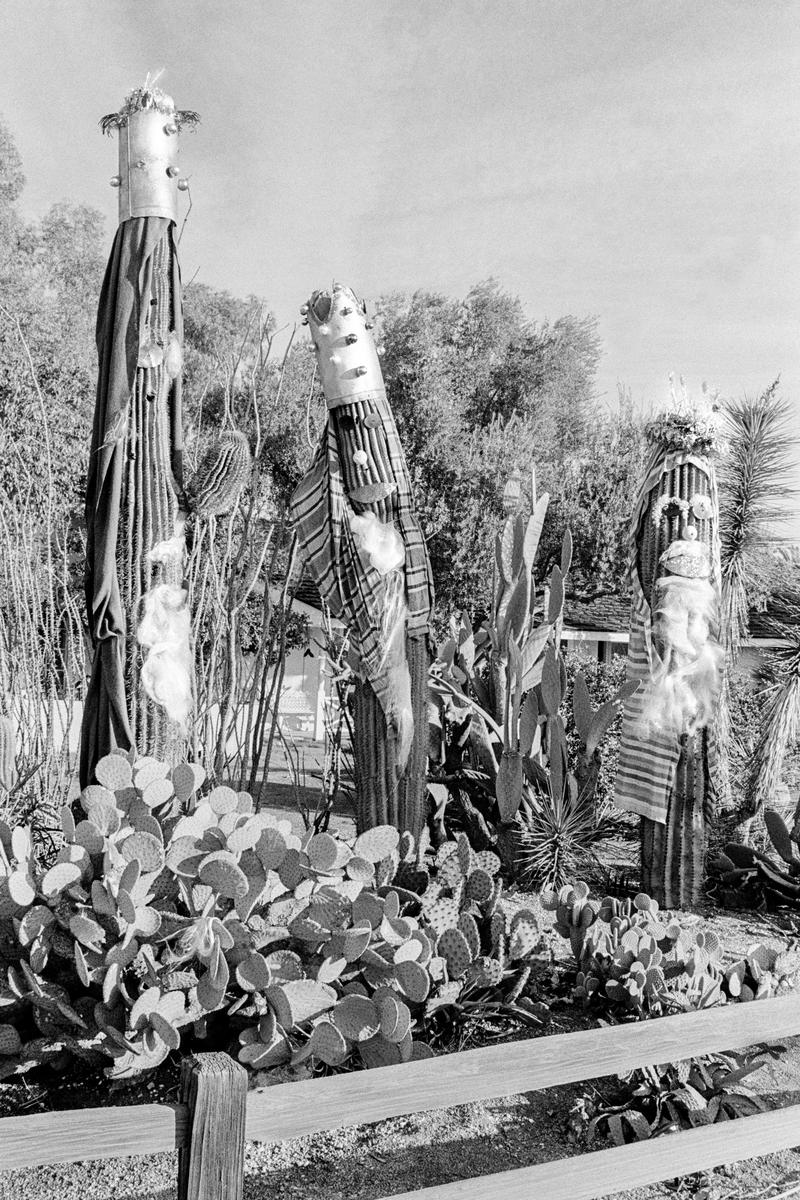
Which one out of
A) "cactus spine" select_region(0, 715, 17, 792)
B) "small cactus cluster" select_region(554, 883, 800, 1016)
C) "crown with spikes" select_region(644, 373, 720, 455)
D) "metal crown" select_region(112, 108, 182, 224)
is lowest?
"small cactus cluster" select_region(554, 883, 800, 1016)

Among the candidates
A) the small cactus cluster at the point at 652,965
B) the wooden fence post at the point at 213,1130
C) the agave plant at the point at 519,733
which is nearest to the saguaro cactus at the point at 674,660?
the agave plant at the point at 519,733

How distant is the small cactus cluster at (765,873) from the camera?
4.68 m

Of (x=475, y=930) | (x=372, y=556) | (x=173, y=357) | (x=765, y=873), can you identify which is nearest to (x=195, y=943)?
(x=475, y=930)

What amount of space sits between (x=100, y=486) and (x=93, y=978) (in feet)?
5.61

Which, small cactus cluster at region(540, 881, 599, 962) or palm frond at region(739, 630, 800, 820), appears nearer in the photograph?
small cactus cluster at region(540, 881, 599, 962)

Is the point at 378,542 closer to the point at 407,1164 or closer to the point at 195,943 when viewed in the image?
the point at 195,943

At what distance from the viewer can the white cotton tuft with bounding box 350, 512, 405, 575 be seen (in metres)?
3.70

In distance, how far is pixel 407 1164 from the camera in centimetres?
248

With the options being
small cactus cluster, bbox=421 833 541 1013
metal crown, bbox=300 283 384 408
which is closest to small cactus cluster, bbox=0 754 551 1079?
small cactus cluster, bbox=421 833 541 1013

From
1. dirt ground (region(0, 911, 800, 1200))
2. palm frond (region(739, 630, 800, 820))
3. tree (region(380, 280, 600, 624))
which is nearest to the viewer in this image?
dirt ground (region(0, 911, 800, 1200))

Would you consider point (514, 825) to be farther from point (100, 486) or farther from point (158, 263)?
point (158, 263)

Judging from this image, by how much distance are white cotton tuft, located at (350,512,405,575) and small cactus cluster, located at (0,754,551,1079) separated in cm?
118

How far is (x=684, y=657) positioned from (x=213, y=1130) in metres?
2.93

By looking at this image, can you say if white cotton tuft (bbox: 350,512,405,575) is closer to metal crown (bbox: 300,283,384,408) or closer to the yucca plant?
metal crown (bbox: 300,283,384,408)
